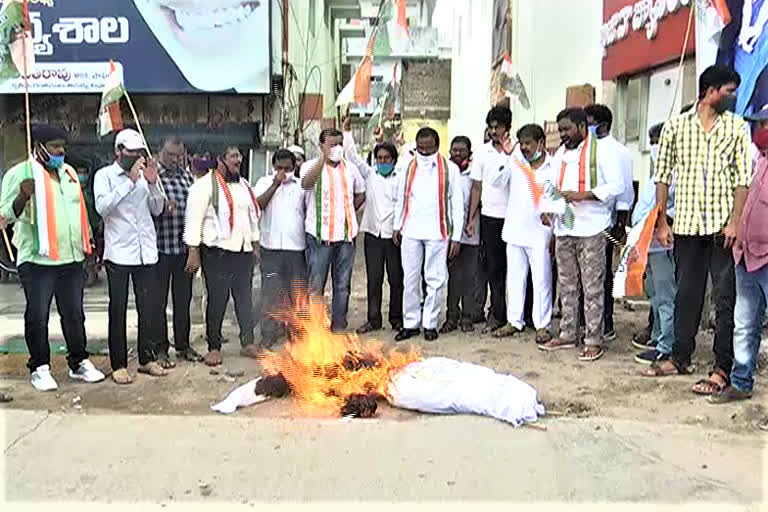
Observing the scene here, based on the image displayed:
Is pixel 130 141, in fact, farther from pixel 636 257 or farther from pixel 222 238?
pixel 636 257

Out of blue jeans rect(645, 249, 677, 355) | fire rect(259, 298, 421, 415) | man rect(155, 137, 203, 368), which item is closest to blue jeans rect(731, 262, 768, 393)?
blue jeans rect(645, 249, 677, 355)

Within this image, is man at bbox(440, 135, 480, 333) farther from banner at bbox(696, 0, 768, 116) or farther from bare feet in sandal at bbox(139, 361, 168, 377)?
bare feet in sandal at bbox(139, 361, 168, 377)

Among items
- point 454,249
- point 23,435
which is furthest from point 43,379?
point 454,249

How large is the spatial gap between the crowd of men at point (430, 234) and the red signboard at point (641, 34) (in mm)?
2492

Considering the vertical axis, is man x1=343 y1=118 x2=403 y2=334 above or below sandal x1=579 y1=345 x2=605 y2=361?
above

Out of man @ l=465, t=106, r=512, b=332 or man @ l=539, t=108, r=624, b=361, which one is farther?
man @ l=465, t=106, r=512, b=332

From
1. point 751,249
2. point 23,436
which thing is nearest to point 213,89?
point 23,436

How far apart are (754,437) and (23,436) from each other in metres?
4.15

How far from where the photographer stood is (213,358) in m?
5.96

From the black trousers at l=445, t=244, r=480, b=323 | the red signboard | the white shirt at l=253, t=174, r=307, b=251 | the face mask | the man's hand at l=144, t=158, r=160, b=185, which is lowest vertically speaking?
the black trousers at l=445, t=244, r=480, b=323

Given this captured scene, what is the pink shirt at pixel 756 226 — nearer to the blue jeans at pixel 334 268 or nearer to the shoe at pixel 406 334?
the shoe at pixel 406 334

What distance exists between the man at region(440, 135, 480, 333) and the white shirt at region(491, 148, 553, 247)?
0.48 meters

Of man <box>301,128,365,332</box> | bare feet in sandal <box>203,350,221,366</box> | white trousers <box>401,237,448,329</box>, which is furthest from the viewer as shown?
white trousers <box>401,237,448,329</box>

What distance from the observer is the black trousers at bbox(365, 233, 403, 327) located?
7047 millimetres
